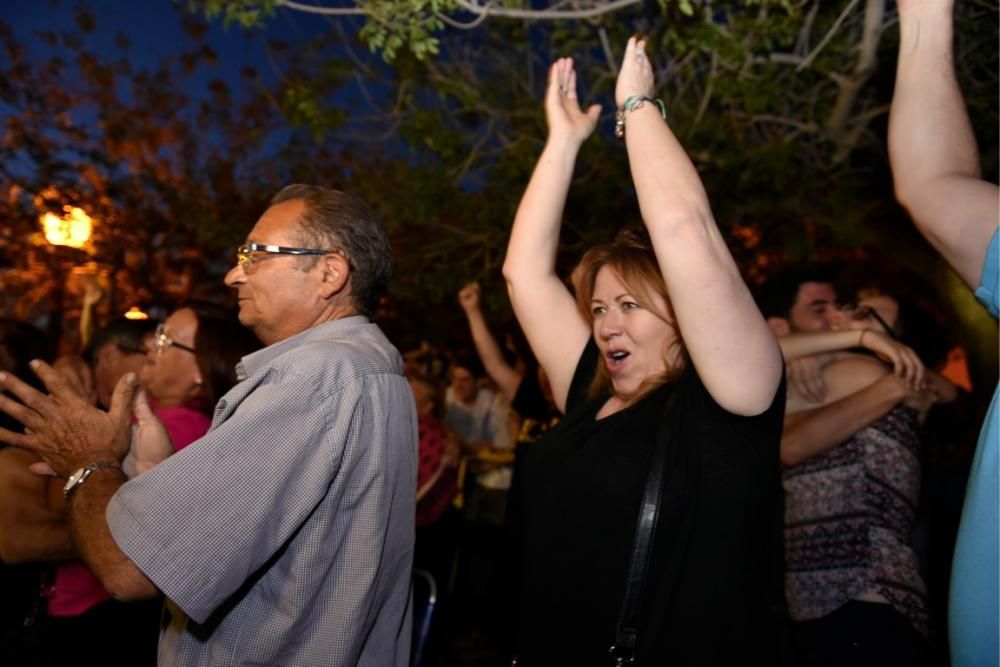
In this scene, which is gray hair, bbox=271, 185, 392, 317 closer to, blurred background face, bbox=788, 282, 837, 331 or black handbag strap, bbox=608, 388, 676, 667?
black handbag strap, bbox=608, 388, 676, 667

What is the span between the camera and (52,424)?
2027mm

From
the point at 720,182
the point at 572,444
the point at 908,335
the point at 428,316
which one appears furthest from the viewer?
the point at 428,316

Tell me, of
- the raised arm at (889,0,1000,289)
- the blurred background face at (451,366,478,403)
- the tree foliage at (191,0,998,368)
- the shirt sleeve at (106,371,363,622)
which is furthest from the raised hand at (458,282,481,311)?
the raised arm at (889,0,1000,289)

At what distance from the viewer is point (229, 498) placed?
68.8 inches

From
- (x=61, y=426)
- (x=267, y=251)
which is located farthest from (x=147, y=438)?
(x=267, y=251)

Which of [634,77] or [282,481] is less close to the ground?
[634,77]

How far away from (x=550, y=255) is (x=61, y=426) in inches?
61.7

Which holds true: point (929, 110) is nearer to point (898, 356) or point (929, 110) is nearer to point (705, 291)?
point (705, 291)

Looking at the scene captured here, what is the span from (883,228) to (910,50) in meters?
8.55

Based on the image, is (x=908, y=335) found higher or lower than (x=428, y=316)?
higher

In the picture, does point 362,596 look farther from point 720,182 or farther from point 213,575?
point 720,182

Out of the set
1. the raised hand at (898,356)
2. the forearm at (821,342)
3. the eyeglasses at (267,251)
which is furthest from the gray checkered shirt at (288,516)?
the raised hand at (898,356)

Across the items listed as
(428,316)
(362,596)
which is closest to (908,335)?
(362,596)

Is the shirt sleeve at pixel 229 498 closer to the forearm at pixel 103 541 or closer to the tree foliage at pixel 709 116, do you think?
the forearm at pixel 103 541
